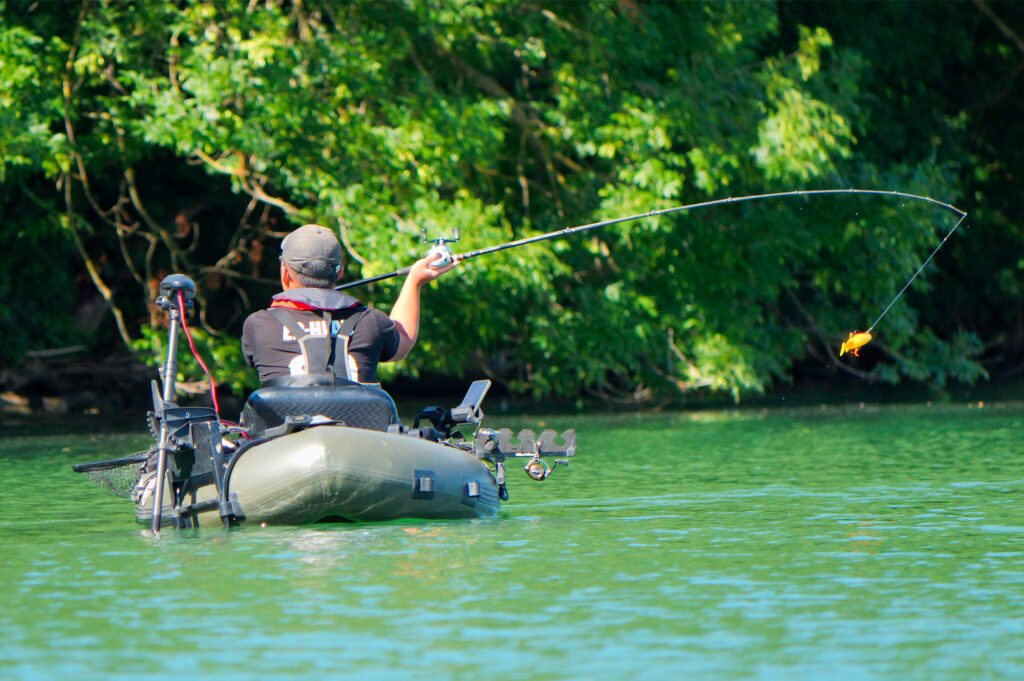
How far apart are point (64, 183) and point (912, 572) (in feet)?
45.2

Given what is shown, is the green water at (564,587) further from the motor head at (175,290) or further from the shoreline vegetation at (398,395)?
the shoreline vegetation at (398,395)

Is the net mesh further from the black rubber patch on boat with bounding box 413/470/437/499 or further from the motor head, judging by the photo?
the black rubber patch on boat with bounding box 413/470/437/499

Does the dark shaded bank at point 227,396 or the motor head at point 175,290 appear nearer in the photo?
the motor head at point 175,290

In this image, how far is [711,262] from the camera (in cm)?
1884

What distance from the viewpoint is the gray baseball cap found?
8891 mm

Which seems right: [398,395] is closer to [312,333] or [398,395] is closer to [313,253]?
[313,253]

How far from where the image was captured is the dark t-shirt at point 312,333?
28.3 ft

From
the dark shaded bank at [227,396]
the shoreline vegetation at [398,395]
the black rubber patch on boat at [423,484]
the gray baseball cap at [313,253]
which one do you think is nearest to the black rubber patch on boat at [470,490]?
the black rubber patch on boat at [423,484]

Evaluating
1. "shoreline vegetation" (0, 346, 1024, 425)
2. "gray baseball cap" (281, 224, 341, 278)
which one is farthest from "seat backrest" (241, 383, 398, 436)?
"shoreline vegetation" (0, 346, 1024, 425)

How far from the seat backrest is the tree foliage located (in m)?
7.13

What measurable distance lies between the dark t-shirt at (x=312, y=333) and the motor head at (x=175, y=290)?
39 centimetres

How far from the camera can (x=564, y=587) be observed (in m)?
6.66

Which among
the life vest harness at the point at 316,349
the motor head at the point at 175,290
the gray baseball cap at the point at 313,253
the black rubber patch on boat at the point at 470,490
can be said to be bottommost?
the black rubber patch on boat at the point at 470,490

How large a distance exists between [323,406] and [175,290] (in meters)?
1.04
